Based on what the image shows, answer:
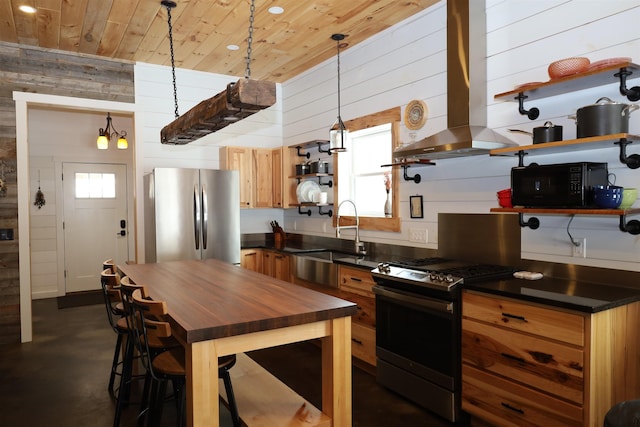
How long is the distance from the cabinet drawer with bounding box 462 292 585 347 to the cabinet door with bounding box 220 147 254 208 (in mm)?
3369

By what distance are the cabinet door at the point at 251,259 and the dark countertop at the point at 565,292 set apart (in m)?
3.03

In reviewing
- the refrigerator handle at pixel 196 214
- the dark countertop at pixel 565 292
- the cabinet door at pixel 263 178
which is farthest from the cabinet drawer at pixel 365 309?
the cabinet door at pixel 263 178

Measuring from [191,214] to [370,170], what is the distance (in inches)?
75.7

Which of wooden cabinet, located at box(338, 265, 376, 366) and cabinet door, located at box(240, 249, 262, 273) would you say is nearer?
wooden cabinet, located at box(338, 265, 376, 366)

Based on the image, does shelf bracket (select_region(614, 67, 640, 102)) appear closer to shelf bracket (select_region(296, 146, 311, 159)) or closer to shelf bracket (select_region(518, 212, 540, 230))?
shelf bracket (select_region(518, 212, 540, 230))

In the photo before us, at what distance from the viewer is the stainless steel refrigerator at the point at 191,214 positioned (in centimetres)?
451

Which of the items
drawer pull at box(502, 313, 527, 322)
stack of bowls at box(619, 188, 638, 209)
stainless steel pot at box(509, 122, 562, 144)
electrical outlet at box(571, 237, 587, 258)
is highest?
stainless steel pot at box(509, 122, 562, 144)

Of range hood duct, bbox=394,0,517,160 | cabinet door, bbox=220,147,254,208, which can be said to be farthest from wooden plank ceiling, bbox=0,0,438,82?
cabinet door, bbox=220,147,254,208

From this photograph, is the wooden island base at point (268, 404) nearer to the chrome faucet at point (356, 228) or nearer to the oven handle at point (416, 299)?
the oven handle at point (416, 299)

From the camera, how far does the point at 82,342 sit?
4516 mm

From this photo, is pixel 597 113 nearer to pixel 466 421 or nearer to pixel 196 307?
pixel 466 421

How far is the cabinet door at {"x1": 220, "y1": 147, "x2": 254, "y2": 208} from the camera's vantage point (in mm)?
5355

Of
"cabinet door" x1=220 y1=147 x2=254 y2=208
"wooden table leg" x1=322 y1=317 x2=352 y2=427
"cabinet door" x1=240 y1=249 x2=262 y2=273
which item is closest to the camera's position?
"wooden table leg" x1=322 y1=317 x2=352 y2=427

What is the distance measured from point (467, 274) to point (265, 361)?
2013mm
